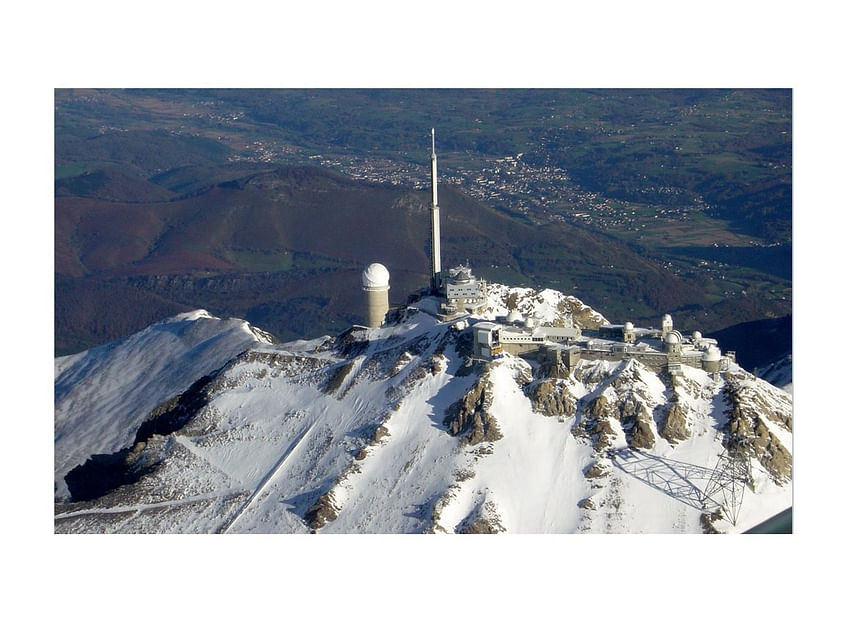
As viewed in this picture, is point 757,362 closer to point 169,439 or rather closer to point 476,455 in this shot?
point 476,455

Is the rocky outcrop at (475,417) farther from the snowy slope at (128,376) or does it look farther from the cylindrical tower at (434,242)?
the snowy slope at (128,376)

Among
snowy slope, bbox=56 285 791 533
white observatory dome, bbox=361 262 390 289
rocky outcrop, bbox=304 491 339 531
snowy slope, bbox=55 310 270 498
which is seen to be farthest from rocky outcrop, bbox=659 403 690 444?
snowy slope, bbox=55 310 270 498

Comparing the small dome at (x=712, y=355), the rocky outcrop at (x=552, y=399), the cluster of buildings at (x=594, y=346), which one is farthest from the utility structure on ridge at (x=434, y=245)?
the small dome at (x=712, y=355)

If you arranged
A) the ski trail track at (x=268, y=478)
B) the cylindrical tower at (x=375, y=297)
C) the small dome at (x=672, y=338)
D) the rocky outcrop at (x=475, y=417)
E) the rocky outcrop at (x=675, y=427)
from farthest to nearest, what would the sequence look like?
1. the cylindrical tower at (x=375, y=297)
2. the small dome at (x=672, y=338)
3. the rocky outcrop at (x=475, y=417)
4. the rocky outcrop at (x=675, y=427)
5. the ski trail track at (x=268, y=478)

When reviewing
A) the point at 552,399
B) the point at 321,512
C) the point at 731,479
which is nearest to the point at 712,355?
the point at 731,479

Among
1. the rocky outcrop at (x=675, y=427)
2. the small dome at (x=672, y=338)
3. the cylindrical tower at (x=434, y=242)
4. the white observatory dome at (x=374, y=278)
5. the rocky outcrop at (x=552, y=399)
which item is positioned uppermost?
the cylindrical tower at (x=434, y=242)

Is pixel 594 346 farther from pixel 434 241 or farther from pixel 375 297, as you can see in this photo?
pixel 434 241
